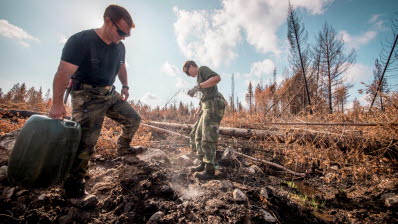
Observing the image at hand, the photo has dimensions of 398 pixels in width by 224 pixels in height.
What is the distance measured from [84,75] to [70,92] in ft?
1.01

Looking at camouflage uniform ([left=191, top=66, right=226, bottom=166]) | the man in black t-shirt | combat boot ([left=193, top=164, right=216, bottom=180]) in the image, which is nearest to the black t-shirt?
the man in black t-shirt

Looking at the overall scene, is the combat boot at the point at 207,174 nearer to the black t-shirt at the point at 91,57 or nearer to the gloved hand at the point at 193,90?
the gloved hand at the point at 193,90

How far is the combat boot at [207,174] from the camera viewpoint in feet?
8.29

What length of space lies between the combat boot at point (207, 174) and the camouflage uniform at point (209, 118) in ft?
0.22

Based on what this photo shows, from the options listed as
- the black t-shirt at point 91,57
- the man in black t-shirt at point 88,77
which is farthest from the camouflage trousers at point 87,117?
the black t-shirt at point 91,57

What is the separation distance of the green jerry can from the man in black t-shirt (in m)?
0.26

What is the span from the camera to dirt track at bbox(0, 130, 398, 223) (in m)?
1.48

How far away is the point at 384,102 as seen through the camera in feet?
10.2

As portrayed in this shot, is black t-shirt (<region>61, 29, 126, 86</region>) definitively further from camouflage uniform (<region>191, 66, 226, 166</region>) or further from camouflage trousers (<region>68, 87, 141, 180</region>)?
camouflage uniform (<region>191, 66, 226, 166</region>)

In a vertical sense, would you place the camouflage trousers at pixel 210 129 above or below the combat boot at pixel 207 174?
above

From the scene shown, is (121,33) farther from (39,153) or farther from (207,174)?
(207,174)

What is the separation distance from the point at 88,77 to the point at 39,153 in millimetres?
995

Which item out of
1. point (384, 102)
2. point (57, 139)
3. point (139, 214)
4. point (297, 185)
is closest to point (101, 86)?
point (57, 139)

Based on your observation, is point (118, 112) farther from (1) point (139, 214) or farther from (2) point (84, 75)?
(1) point (139, 214)
